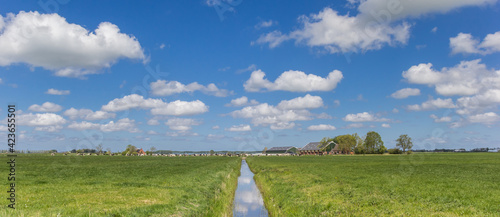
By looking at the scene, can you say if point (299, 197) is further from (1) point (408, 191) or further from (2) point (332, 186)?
(1) point (408, 191)

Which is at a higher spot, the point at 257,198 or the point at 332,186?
the point at 332,186

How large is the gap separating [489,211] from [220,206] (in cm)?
1923

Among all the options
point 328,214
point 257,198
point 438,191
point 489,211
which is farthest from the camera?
point 257,198

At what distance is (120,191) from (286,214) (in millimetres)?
14960

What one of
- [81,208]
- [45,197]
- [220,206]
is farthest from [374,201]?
[45,197]

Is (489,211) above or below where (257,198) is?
above

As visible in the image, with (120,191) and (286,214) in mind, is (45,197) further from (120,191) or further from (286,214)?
(286,214)

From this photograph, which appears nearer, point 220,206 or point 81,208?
point 81,208

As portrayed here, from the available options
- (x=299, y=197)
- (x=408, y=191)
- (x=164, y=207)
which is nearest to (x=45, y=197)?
(x=164, y=207)

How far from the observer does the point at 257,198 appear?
36969 mm

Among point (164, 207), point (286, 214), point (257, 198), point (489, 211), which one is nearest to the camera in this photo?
point (489, 211)

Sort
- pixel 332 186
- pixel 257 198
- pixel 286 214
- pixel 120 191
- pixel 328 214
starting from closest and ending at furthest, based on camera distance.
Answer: pixel 328 214, pixel 286 214, pixel 120 191, pixel 332 186, pixel 257 198

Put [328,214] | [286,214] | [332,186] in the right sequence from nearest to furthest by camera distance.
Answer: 1. [328,214]
2. [286,214]
3. [332,186]

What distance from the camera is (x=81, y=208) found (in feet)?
64.5
